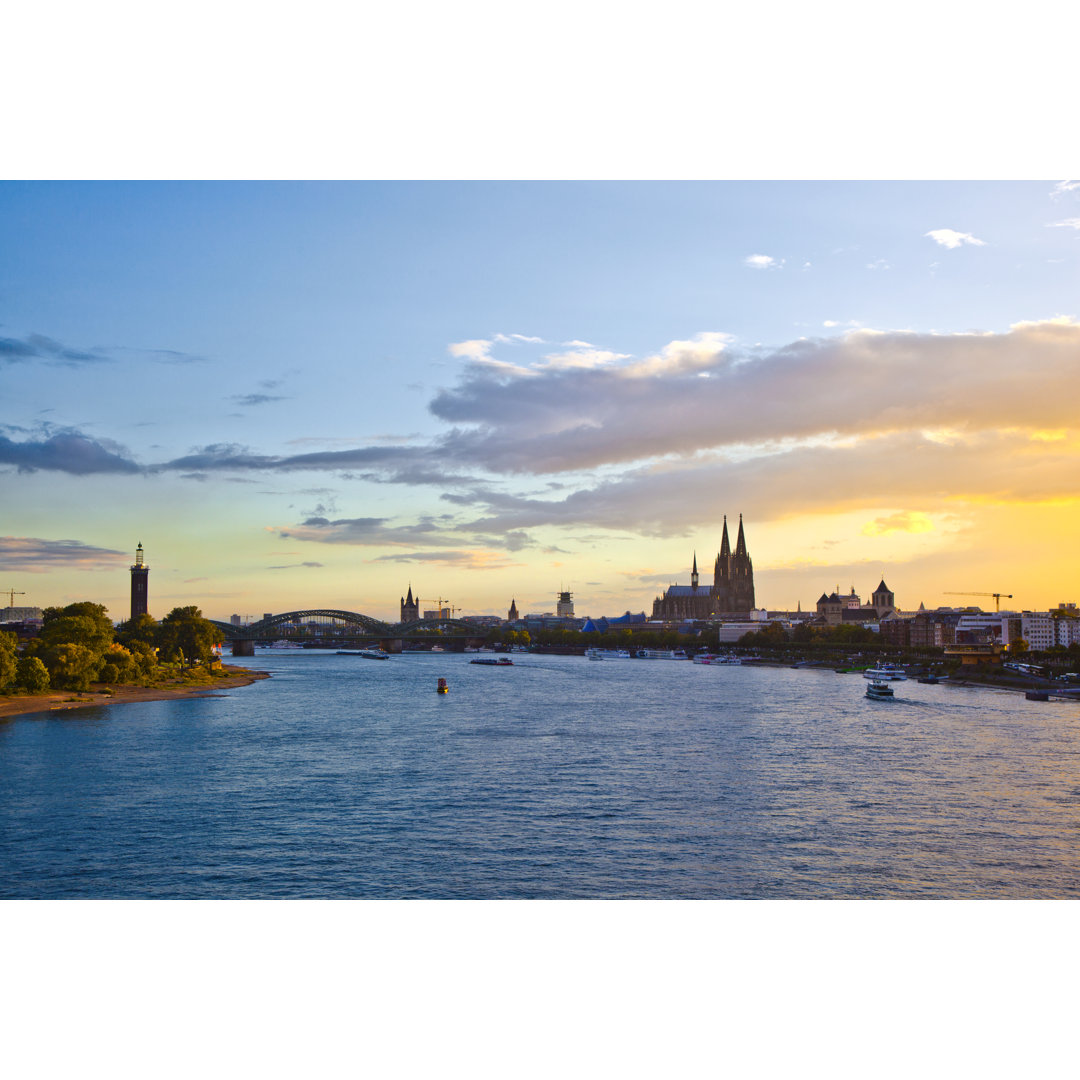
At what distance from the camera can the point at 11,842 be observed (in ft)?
43.4

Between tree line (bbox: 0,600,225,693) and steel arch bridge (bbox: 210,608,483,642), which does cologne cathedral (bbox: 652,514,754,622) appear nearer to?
steel arch bridge (bbox: 210,608,483,642)

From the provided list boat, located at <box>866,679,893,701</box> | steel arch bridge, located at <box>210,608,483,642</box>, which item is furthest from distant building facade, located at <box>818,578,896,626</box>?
boat, located at <box>866,679,893,701</box>

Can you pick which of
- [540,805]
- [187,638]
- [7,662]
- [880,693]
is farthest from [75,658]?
[880,693]

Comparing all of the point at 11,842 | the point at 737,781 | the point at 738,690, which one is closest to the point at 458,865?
Answer: the point at 11,842

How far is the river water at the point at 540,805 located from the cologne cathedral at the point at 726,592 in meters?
99.0

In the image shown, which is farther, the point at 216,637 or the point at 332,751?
the point at 216,637

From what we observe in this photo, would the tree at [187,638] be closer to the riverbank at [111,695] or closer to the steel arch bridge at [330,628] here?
the riverbank at [111,695]

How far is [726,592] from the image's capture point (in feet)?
428

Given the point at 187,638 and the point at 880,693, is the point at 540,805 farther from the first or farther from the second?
the point at 187,638

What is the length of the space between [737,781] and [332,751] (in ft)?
32.4

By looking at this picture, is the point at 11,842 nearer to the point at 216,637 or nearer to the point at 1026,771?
the point at 1026,771

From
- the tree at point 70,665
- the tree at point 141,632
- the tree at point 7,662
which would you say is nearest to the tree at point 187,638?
the tree at point 141,632

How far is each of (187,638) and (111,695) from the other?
15.9 metres

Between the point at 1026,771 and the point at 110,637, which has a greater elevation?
the point at 110,637
